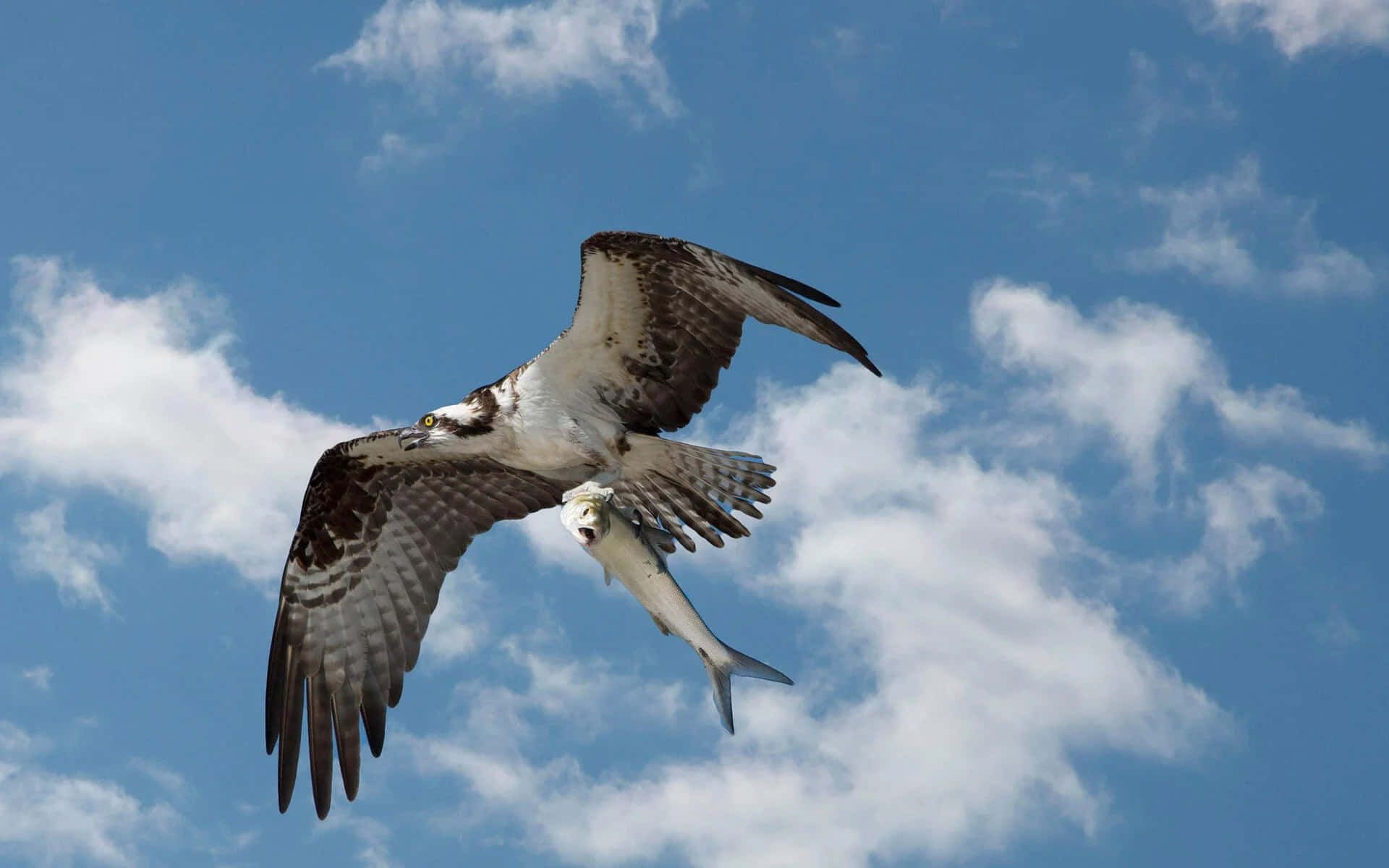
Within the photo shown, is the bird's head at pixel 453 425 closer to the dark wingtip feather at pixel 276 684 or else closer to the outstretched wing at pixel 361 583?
the outstretched wing at pixel 361 583

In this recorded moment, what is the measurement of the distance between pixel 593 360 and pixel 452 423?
1126 millimetres

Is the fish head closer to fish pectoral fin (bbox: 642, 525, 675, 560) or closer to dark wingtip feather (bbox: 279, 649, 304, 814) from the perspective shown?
fish pectoral fin (bbox: 642, 525, 675, 560)

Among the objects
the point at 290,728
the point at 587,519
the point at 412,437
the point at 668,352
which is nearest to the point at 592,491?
the point at 587,519

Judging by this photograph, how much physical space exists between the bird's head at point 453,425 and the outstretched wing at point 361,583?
0.60 m

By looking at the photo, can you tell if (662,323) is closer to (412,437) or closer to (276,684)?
(412,437)

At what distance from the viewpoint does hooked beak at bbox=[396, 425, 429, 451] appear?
10.8 metres

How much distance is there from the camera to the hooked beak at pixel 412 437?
10766mm

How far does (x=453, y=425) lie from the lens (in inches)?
421

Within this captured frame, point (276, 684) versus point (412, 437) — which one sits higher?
point (412, 437)

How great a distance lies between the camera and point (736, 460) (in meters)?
10.2

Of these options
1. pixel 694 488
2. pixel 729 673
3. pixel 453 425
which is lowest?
pixel 729 673

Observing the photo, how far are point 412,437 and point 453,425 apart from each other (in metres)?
0.35

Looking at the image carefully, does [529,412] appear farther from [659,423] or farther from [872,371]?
[872,371]

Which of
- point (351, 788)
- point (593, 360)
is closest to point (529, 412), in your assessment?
point (593, 360)
